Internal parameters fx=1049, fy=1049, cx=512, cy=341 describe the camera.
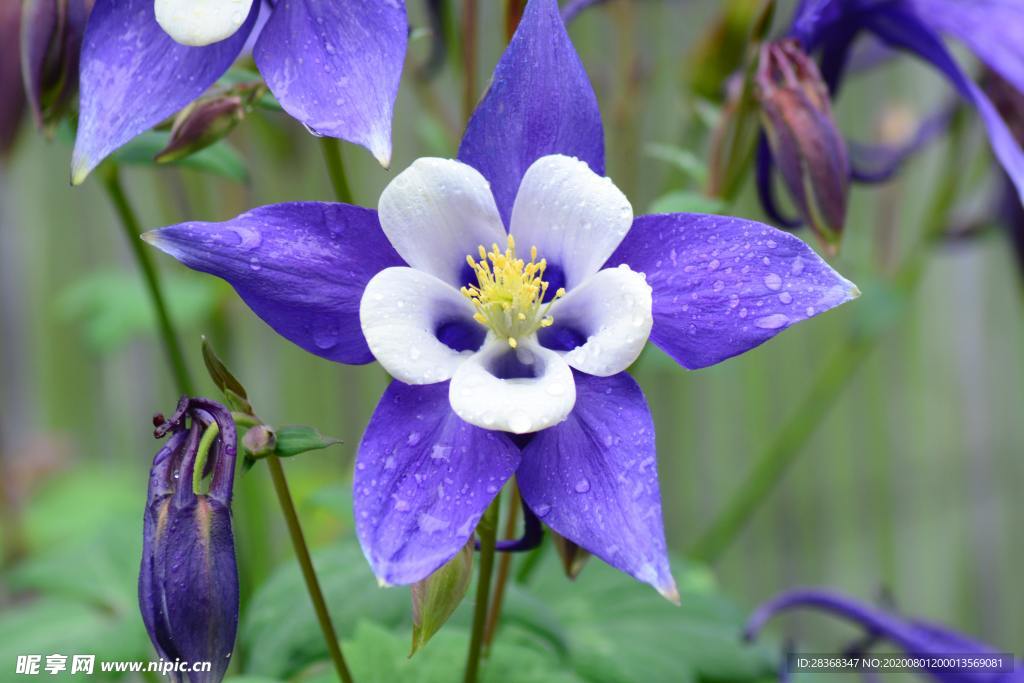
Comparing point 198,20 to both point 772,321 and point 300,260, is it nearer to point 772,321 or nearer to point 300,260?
point 300,260

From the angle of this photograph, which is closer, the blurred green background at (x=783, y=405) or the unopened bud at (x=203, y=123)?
the unopened bud at (x=203, y=123)

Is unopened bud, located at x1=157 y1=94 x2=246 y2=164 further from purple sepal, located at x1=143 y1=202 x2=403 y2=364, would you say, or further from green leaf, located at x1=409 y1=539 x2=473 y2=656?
green leaf, located at x1=409 y1=539 x2=473 y2=656

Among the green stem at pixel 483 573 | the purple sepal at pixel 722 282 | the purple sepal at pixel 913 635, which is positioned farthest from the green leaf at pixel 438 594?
the purple sepal at pixel 913 635

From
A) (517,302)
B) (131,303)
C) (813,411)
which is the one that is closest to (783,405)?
(813,411)

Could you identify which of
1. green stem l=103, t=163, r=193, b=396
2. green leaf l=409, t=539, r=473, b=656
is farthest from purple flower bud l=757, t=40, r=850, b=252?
green stem l=103, t=163, r=193, b=396

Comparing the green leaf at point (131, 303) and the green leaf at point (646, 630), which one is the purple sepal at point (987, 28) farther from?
the green leaf at point (131, 303)
